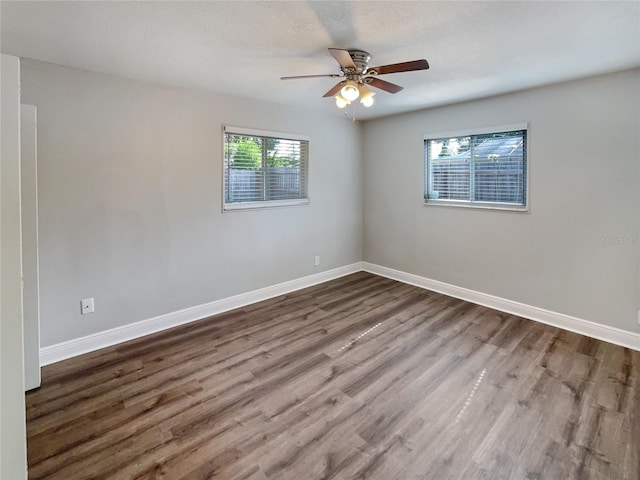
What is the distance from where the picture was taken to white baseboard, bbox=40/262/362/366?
8.91ft

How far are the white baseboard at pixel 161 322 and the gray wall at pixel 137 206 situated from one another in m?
0.07

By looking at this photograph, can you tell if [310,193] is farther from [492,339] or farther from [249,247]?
[492,339]

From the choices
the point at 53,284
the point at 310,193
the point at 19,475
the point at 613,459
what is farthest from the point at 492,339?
the point at 53,284

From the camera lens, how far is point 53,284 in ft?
8.68

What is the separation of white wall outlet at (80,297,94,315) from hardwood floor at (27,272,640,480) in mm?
394

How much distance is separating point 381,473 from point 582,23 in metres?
2.81

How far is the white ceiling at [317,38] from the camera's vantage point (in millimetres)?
1775

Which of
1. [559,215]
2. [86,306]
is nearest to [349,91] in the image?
[559,215]

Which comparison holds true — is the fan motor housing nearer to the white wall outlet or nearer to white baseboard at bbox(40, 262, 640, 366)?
white baseboard at bbox(40, 262, 640, 366)

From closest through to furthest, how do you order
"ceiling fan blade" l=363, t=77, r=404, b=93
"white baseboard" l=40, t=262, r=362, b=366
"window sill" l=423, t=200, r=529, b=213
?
"ceiling fan blade" l=363, t=77, r=404, b=93
"white baseboard" l=40, t=262, r=362, b=366
"window sill" l=423, t=200, r=529, b=213

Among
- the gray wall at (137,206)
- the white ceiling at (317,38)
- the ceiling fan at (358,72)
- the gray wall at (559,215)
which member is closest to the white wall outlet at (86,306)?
the gray wall at (137,206)

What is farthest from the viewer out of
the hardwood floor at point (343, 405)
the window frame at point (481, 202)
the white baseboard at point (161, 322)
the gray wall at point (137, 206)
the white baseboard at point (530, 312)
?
the window frame at point (481, 202)

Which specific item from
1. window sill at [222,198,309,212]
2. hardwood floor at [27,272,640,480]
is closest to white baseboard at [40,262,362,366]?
hardwood floor at [27,272,640,480]

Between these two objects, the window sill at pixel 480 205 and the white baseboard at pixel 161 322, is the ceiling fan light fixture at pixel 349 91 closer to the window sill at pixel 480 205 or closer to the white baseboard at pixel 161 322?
the window sill at pixel 480 205
